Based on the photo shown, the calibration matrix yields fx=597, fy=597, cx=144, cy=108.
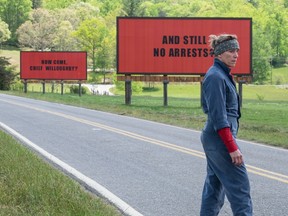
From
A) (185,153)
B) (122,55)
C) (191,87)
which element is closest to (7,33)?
(191,87)

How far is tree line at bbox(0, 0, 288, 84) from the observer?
10000cm

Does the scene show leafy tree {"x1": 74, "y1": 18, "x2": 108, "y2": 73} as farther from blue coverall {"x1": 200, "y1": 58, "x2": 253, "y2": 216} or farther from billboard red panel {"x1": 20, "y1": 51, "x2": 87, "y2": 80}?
blue coverall {"x1": 200, "y1": 58, "x2": 253, "y2": 216}

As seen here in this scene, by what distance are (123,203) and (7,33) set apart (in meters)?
128

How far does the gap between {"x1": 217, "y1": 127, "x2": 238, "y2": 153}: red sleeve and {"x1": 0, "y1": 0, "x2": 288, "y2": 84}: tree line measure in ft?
306

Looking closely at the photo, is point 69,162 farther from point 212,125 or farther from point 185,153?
point 212,125

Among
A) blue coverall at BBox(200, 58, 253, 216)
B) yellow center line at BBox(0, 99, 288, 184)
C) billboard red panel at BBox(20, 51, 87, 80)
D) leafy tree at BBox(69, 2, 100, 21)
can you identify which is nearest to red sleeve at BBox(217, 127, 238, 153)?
blue coverall at BBox(200, 58, 253, 216)

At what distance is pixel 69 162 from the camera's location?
1139cm

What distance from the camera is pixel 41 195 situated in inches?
285

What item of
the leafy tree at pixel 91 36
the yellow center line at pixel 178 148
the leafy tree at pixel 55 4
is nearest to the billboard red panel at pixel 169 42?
the yellow center line at pixel 178 148

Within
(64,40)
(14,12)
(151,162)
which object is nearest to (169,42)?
(151,162)

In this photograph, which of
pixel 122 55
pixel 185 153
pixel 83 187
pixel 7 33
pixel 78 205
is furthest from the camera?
pixel 7 33

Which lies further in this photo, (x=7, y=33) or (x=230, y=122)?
(x=7, y=33)

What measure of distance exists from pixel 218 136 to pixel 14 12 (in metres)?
153

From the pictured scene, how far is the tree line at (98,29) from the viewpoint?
100000 millimetres
